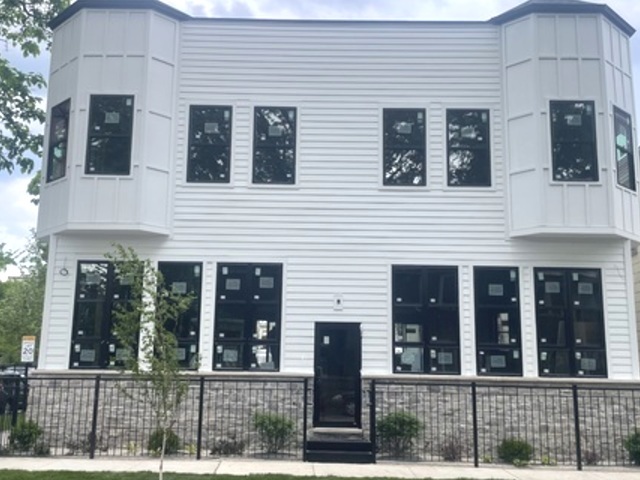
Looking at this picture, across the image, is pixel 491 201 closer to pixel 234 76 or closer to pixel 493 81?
pixel 493 81

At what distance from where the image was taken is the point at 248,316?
11117mm

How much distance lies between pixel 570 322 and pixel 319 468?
227 inches

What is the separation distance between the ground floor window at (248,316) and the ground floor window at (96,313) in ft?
6.01

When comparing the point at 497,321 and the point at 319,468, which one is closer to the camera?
the point at 319,468

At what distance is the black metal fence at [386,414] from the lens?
9977mm

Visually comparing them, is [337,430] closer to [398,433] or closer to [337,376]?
[337,376]

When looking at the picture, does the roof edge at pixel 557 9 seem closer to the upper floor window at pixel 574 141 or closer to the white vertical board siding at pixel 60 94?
the upper floor window at pixel 574 141

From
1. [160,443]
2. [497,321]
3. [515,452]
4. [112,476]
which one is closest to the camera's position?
[112,476]

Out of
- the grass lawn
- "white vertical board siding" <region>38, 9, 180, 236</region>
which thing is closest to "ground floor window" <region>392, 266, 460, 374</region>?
the grass lawn

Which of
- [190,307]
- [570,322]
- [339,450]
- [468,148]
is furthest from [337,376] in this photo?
[468,148]

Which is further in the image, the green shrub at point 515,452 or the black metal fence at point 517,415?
the black metal fence at point 517,415

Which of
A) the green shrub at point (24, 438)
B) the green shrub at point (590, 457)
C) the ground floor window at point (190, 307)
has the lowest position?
the green shrub at point (590, 457)

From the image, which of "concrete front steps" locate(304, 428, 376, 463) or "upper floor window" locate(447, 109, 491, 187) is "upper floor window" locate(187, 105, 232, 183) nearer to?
"upper floor window" locate(447, 109, 491, 187)

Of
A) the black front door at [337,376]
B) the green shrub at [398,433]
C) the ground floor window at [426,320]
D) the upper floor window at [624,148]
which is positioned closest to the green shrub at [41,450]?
the black front door at [337,376]
